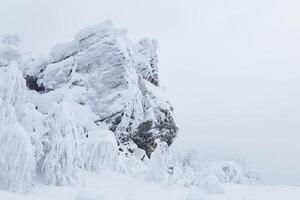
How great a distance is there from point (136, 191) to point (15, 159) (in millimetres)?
6177

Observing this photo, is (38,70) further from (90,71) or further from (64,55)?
(90,71)

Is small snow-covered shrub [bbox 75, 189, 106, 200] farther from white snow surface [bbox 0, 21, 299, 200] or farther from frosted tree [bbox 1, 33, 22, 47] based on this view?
frosted tree [bbox 1, 33, 22, 47]

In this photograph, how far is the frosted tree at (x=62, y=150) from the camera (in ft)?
74.2

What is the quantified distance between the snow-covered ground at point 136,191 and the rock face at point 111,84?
17570 millimetres

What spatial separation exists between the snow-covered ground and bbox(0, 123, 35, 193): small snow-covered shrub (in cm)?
73

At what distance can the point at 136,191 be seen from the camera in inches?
947

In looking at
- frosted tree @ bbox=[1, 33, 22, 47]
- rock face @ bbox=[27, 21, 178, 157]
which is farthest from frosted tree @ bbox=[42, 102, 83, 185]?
frosted tree @ bbox=[1, 33, 22, 47]

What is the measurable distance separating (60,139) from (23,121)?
2.09 m

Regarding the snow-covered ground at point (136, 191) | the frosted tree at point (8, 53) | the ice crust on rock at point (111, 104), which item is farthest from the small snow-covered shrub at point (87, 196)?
the frosted tree at point (8, 53)

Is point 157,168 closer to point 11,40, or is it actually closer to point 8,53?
point 8,53

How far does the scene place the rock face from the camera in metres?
46.1

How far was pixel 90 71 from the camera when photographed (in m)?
48.4

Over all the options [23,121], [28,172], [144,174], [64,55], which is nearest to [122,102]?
[64,55]

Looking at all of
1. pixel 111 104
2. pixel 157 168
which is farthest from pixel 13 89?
pixel 111 104
